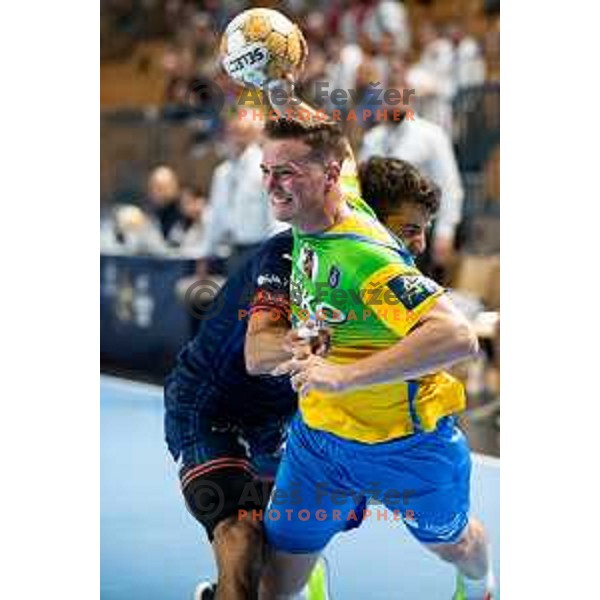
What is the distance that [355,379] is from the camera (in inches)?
118

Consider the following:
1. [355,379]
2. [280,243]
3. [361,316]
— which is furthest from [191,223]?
[355,379]

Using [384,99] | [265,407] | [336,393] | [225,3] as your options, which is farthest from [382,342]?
[225,3]

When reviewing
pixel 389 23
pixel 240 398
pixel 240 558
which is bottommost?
pixel 240 558

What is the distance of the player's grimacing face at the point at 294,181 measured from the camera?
312 centimetres

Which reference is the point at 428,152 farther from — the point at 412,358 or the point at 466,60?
the point at 466,60

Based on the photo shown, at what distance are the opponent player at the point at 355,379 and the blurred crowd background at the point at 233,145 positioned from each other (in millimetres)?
265

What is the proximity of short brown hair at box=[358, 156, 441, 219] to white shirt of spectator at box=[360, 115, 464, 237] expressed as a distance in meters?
0.07

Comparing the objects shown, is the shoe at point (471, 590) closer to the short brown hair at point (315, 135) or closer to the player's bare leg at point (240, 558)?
the player's bare leg at point (240, 558)

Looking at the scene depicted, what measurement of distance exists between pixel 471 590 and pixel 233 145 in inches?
48.2

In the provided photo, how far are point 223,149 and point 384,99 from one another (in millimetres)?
674

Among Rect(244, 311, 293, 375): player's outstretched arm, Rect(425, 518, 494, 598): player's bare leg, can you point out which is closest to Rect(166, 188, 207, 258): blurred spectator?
Rect(244, 311, 293, 375): player's outstretched arm

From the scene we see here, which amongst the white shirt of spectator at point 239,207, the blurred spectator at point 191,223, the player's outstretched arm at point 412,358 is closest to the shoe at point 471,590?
the player's outstretched arm at point 412,358

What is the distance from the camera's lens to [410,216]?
10.6ft
